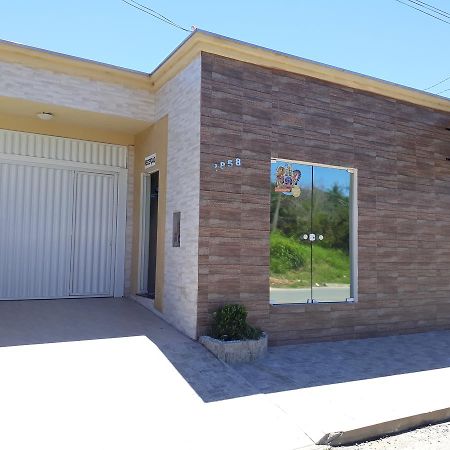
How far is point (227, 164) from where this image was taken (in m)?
7.01

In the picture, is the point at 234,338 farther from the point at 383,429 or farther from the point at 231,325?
the point at 383,429

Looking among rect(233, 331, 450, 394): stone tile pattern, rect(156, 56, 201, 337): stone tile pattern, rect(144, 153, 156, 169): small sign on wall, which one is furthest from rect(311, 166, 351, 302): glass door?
rect(144, 153, 156, 169): small sign on wall

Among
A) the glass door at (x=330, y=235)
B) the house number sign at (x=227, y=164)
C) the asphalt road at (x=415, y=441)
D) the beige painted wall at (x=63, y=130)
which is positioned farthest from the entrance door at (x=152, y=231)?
the asphalt road at (x=415, y=441)

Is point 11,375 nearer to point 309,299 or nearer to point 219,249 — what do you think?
point 219,249

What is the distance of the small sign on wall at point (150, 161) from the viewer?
861 centimetres

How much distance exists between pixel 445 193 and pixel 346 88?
3.31 m

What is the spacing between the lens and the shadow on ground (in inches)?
220

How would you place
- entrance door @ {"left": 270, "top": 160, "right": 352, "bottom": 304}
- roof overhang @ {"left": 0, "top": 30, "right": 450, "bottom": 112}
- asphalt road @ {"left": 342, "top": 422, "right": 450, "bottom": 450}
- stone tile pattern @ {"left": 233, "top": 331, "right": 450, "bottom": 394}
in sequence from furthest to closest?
entrance door @ {"left": 270, "top": 160, "right": 352, "bottom": 304}, roof overhang @ {"left": 0, "top": 30, "right": 450, "bottom": 112}, stone tile pattern @ {"left": 233, "top": 331, "right": 450, "bottom": 394}, asphalt road @ {"left": 342, "top": 422, "right": 450, "bottom": 450}

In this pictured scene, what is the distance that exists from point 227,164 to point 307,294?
2.73 metres

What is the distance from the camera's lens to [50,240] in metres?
8.86

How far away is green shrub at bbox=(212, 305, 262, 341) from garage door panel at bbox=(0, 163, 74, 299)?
3.90 metres

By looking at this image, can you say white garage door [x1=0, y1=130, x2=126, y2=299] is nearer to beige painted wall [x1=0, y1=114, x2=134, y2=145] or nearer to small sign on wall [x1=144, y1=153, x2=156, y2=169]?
beige painted wall [x1=0, y1=114, x2=134, y2=145]

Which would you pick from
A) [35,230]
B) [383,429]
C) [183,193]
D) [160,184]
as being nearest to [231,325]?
[183,193]

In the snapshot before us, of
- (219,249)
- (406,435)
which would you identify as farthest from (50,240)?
(406,435)
